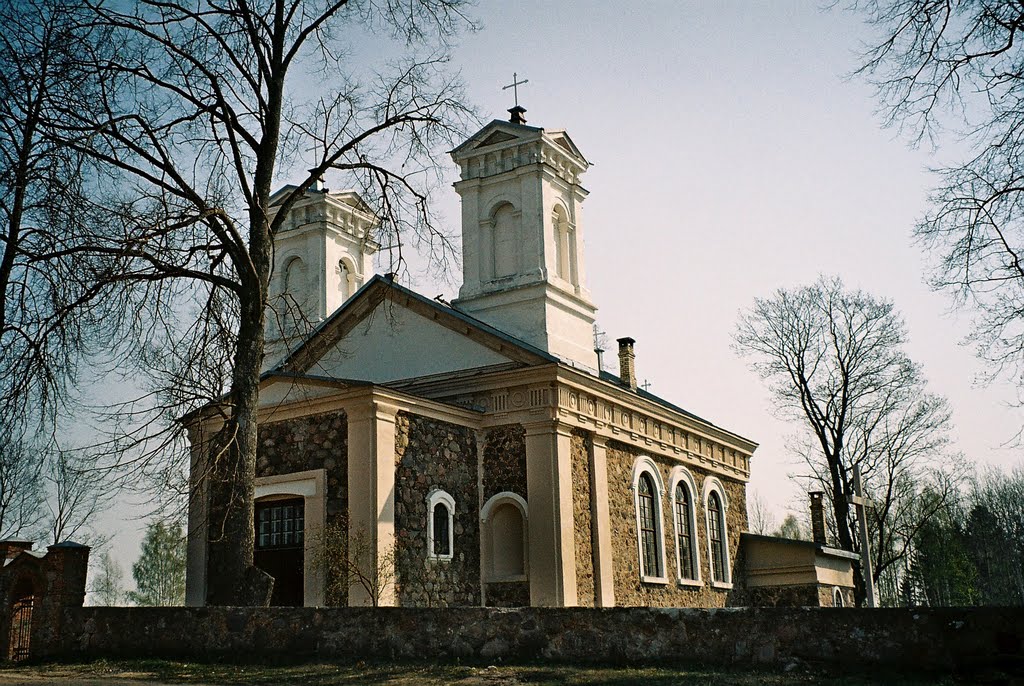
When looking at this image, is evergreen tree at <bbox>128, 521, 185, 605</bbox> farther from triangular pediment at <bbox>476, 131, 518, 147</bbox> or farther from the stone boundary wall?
the stone boundary wall

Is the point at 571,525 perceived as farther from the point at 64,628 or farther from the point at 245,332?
the point at 64,628

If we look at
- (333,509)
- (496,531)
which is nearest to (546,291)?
(496,531)

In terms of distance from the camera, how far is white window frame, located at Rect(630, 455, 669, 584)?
968 inches

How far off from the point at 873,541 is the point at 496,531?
2168 cm

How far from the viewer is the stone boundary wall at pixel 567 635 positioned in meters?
8.91

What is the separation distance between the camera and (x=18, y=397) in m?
14.1

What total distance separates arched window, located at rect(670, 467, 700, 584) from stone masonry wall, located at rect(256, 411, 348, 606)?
10806 mm

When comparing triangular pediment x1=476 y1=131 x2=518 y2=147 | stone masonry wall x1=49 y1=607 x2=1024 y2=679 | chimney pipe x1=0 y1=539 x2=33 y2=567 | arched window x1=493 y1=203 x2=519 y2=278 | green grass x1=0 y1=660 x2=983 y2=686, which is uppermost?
triangular pediment x1=476 y1=131 x2=518 y2=147

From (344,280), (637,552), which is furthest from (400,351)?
(637,552)

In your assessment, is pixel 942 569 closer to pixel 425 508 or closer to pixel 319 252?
pixel 319 252

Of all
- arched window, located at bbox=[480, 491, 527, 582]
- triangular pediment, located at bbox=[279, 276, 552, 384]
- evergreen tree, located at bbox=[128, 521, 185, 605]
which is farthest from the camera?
evergreen tree, located at bbox=[128, 521, 185, 605]

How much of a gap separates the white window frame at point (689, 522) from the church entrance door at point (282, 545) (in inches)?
427

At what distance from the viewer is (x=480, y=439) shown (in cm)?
2245

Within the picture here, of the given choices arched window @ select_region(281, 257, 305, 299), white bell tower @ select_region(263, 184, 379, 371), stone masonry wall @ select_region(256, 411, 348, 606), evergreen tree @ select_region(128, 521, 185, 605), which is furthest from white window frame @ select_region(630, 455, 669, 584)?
evergreen tree @ select_region(128, 521, 185, 605)
